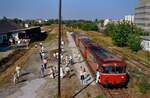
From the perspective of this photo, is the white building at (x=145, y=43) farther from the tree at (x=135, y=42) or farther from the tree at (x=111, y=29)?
the tree at (x=111, y=29)

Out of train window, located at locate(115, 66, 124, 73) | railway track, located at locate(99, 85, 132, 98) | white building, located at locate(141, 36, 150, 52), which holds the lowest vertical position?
white building, located at locate(141, 36, 150, 52)

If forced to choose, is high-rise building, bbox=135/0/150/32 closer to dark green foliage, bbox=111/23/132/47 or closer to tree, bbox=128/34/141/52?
dark green foliage, bbox=111/23/132/47

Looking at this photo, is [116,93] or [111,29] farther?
[111,29]

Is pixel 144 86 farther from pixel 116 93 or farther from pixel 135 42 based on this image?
pixel 135 42

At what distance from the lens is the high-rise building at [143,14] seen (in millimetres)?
159262

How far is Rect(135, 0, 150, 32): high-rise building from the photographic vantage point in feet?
523

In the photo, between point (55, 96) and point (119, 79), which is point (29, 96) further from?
point (119, 79)

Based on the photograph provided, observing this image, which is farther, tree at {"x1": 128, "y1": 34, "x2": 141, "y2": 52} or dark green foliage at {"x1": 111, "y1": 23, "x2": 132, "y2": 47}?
dark green foliage at {"x1": 111, "y1": 23, "x2": 132, "y2": 47}

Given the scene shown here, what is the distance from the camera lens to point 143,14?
Result: 557 ft

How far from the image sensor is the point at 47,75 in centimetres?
3631

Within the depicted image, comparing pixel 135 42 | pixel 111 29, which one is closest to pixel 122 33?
pixel 135 42

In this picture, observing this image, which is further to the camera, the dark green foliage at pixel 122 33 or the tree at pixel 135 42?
the dark green foliage at pixel 122 33

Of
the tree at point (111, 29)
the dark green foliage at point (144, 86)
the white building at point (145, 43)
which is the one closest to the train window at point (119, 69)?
the dark green foliage at point (144, 86)

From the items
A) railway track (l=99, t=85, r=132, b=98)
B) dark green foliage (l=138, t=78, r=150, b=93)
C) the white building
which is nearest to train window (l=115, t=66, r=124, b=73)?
railway track (l=99, t=85, r=132, b=98)
